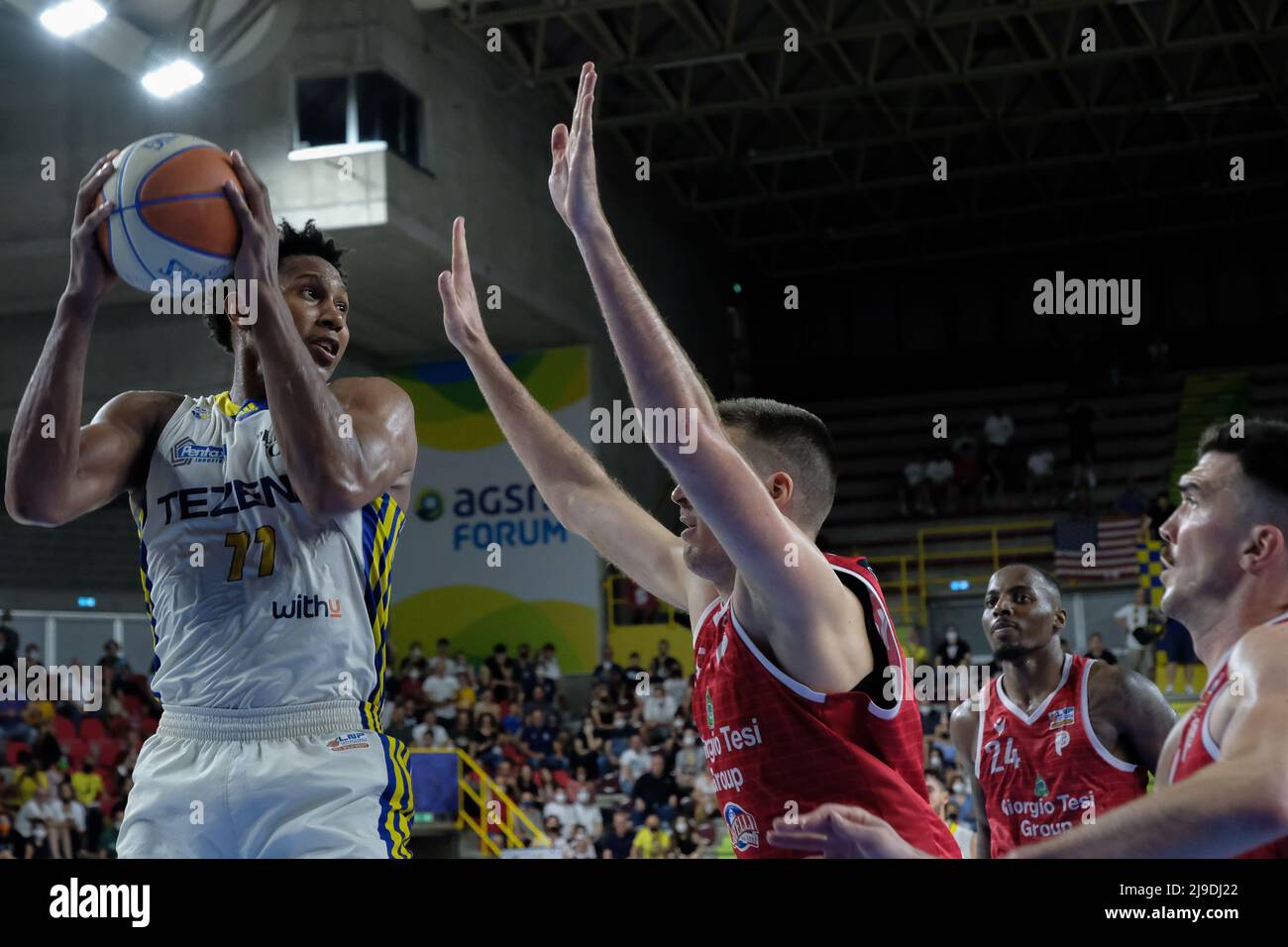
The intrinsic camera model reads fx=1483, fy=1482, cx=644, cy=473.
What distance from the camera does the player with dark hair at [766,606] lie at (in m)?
3.15

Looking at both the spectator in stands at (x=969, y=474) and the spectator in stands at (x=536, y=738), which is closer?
the spectator in stands at (x=536, y=738)

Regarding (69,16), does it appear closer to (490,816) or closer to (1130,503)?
(490,816)

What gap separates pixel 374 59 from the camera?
17.1m

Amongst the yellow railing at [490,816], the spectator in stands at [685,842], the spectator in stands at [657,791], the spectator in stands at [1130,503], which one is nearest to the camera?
the spectator in stands at [685,842]

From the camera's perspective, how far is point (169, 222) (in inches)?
142

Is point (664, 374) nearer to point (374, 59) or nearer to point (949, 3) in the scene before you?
point (374, 59)

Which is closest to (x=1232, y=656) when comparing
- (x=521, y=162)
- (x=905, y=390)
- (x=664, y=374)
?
(x=664, y=374)

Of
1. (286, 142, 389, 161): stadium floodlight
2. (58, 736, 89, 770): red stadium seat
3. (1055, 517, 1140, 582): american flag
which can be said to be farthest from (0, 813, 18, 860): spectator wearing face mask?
(1055, 517, 1140, 582): american flag

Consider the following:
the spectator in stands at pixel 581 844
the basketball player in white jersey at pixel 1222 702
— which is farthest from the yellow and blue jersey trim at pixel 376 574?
the spectator in stands at pixel 581 844

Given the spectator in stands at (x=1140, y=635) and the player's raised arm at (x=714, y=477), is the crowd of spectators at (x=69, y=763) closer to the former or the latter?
the spectator in stands at (x=1140, y=635)

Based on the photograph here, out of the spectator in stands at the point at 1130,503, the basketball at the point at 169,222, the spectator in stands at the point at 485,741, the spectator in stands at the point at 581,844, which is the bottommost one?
the spectator in stands at the point at 581,844

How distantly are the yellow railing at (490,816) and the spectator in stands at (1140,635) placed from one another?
7.99m

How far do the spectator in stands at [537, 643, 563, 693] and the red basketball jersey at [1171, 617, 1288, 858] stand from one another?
17.4 meters

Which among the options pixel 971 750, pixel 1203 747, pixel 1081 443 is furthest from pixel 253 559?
pixel 1081 443
